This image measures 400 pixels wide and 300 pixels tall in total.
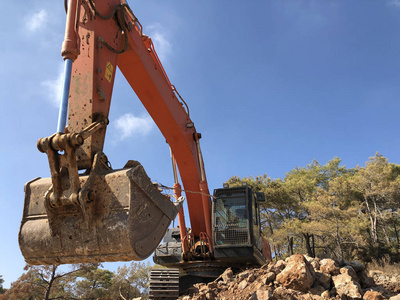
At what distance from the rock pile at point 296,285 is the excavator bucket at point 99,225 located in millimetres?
3302

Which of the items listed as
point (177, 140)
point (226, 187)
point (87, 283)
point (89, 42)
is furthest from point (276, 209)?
point (89, 42)

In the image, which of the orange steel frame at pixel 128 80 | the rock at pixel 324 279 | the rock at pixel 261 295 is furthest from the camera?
the rock at pixel 324 279

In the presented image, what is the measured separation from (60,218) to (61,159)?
557 mm

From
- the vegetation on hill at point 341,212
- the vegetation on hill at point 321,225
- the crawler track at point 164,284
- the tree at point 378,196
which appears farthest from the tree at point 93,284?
the tree at point 378,196

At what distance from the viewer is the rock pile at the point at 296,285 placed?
5.76 m

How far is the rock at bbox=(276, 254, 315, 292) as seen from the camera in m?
5.94

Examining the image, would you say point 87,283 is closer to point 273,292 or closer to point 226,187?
point 226,187

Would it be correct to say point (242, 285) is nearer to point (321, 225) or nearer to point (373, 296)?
point (373, 296)

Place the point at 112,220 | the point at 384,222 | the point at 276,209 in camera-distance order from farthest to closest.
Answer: the point at 276,209 → the point at 384,222 → the point at 112,220

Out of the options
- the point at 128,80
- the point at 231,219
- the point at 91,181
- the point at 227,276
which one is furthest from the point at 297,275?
the point at 128,80

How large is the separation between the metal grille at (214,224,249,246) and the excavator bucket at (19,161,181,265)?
15.5ft

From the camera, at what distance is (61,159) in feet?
10.3

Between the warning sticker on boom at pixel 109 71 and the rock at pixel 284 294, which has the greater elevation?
the warning sticker on boom at pixel 109 71

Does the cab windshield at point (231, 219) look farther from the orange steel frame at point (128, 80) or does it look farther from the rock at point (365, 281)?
the rock at point (365, 281)
